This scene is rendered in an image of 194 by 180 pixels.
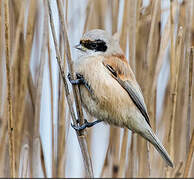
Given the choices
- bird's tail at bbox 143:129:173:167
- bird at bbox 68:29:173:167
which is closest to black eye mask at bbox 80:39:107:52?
bird at bbox 68:29:173:167

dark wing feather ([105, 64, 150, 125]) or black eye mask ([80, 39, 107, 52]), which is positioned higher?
black eye mask ([80, 39, 107, 52])

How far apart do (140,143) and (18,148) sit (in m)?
0.53

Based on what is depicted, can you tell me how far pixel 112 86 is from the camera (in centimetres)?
141

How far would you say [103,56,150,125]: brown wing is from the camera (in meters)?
1.40

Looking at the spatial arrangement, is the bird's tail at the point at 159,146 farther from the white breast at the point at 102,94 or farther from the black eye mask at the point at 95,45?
the black eye mask at the point at 95,45

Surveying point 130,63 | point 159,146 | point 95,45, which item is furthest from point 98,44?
point 159,146

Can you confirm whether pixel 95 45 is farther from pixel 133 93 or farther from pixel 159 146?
pixel 159 146

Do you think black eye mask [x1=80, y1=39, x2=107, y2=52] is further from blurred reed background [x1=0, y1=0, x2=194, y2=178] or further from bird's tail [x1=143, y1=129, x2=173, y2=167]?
bird's tail [x1=143, y1=129, x2=173, y2=167]

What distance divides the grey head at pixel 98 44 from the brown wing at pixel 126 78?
1.6 inches

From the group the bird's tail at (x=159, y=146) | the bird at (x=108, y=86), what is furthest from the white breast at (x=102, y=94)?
the bird's tail at (x=159, y=146)

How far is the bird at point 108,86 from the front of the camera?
138 centimetres

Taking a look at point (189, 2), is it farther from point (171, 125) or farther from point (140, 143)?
point (140, 143)

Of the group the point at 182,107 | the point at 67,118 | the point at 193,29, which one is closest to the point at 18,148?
the point at 67,118

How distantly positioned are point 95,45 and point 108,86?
18 centimetres
